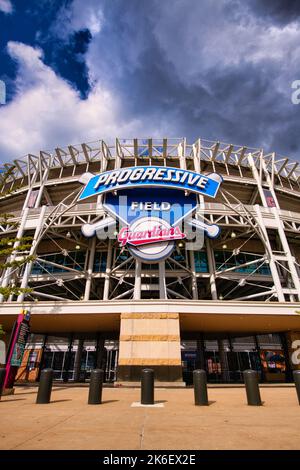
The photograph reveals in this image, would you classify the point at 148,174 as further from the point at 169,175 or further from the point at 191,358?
the point at 191,358

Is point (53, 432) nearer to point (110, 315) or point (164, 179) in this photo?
point (110, 315)

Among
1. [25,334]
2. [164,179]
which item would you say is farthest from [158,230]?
[25,334]

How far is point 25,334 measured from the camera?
1454 centimetres

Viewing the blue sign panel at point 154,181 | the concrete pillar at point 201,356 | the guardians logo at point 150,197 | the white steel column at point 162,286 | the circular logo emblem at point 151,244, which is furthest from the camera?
the concrete pillar at point 201,356

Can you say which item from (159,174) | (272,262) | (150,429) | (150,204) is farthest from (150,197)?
(150,429)

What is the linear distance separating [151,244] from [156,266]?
773 centimetres

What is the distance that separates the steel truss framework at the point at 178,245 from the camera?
24406 mm

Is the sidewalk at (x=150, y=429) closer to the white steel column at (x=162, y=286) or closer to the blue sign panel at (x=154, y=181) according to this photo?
the white steel column at (x=162, y=286)

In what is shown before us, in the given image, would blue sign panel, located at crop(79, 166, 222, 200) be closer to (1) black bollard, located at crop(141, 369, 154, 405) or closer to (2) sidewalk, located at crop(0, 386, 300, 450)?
(1) black bollard, located at crop(141, 369, 154, 405)

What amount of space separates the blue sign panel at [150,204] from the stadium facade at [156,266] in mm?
109

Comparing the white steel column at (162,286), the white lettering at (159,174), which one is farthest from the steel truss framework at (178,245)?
the white lettering at (159,174)

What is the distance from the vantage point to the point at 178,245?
86.0 feet

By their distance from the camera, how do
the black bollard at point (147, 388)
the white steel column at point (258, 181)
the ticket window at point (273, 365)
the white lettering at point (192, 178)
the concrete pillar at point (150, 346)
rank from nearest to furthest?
1. the black bollard at point (147, 388)
2. the concrete pillar at point (150, 346)
3. the white lettering at point (192, 178)
4. the ticket window at point (273, 365)
5. the white steel column at point (258, 181)
